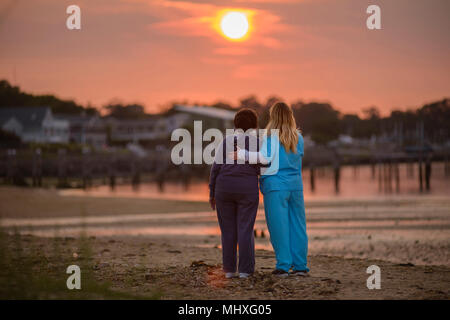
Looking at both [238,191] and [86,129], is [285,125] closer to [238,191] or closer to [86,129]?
[238,191]

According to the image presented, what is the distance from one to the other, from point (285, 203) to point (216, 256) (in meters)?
3.30

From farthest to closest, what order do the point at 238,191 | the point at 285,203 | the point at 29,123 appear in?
the point at 29,123, the point at 285,203, the point at 238,191

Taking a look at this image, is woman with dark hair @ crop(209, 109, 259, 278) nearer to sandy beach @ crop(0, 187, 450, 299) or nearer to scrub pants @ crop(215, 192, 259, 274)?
scrub pants @ crop(215, 192, 259, 274)

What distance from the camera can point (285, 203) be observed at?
23.3 ft

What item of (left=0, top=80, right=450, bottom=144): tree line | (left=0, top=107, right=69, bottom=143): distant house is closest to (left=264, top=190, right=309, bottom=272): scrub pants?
(left=0, top=107, right=69, bottom=143): distant house

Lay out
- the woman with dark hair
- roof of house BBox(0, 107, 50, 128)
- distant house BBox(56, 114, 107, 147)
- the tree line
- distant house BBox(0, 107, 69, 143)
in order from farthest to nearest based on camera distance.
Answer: the tree line
distant house BBox(56, 114, 107, 147)
distant house BBox(0, 107, 69, 143)
roof of house BBox(0, 107, 50, 128)
the woman with dark hair

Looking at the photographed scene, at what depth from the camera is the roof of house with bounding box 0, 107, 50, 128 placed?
6438cm

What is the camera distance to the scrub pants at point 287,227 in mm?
7078

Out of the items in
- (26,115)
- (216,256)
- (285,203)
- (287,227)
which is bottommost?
(216,256)

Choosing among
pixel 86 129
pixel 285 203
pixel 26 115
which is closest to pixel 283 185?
pixel 285 203

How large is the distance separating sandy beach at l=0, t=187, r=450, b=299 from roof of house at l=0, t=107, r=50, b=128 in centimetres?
4468

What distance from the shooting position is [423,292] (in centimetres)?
678
